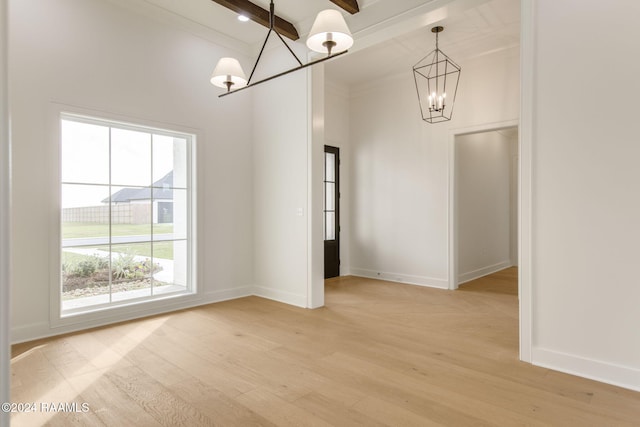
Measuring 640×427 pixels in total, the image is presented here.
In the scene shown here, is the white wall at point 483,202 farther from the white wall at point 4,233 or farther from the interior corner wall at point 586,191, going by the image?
the white wall at point 4,233

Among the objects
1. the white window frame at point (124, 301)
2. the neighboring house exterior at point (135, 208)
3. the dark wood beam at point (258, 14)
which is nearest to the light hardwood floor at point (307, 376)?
Answer: the white window frame at point (124, 301)

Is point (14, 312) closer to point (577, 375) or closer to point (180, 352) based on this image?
point (180, 352)

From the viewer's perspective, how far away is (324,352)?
9.55ft

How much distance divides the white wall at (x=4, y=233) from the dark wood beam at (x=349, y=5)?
3.37 metres

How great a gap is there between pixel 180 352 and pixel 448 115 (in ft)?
15.1

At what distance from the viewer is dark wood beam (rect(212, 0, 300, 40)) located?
3.61m

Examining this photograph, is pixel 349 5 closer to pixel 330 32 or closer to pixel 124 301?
pixel 330 32

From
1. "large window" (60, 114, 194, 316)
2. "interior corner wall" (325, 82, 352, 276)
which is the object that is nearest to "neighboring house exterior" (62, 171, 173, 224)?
"large window" (60, 114, 194, 316)

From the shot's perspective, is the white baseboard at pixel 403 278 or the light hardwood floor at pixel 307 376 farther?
the white baseboard at pixel 403 278

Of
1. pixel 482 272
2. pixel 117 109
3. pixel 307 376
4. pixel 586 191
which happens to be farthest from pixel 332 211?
pixel 586 191

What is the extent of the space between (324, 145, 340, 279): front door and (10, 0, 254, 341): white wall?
5.48ft

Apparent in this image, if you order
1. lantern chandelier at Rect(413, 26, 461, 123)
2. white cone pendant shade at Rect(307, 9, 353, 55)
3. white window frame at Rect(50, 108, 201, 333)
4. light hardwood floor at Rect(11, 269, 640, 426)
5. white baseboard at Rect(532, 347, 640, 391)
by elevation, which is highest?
lantern chandelier at Rect(413, 26, 461, 123)

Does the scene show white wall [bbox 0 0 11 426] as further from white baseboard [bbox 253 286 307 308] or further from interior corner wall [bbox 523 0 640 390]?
white baseboard [bbox 253 286 307 308]

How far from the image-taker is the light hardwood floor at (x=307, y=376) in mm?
2004
